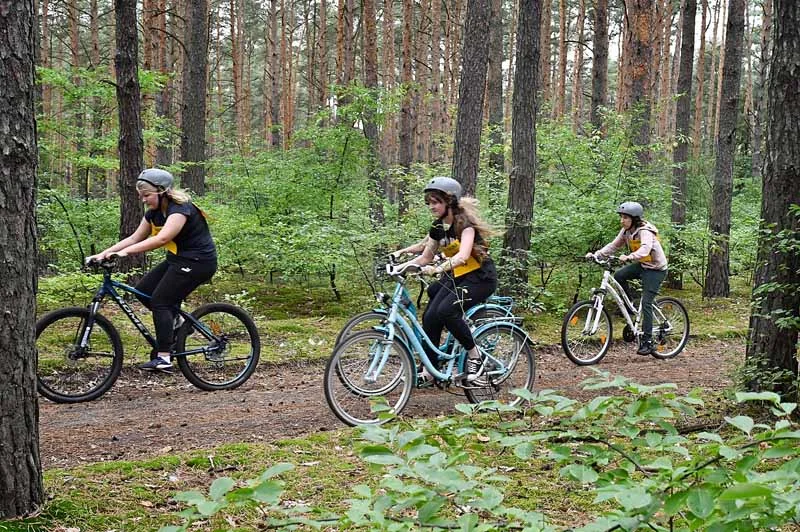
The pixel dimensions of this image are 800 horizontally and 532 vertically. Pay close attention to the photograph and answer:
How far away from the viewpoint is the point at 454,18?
29266 millimetres

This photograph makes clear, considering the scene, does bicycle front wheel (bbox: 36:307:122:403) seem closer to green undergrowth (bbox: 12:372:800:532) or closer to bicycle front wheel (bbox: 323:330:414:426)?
bicycle front wheel (bbox: 323:330:414:426)

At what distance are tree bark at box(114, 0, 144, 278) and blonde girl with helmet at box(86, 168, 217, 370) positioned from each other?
135 inches

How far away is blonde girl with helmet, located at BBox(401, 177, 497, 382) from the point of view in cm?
586

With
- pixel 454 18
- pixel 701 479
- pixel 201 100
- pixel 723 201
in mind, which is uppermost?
pixel 454 18

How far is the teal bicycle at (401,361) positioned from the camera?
18.3 ft

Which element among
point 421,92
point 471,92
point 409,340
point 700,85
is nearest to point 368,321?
point 409,340

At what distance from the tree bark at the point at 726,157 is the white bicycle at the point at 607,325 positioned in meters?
4.38

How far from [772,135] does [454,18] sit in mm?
25779

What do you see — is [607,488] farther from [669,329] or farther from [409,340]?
[669,329]

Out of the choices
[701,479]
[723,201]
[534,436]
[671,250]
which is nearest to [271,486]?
[534,436]

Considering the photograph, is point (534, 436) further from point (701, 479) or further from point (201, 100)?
point (201, 100)

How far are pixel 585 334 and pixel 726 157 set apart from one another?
24.1 feet

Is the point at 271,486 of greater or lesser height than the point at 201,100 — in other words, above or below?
below

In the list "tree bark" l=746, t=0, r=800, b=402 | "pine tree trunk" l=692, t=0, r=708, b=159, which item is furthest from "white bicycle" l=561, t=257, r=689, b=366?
"pine tree trunk" l=692, t=0, r=708, b=159
